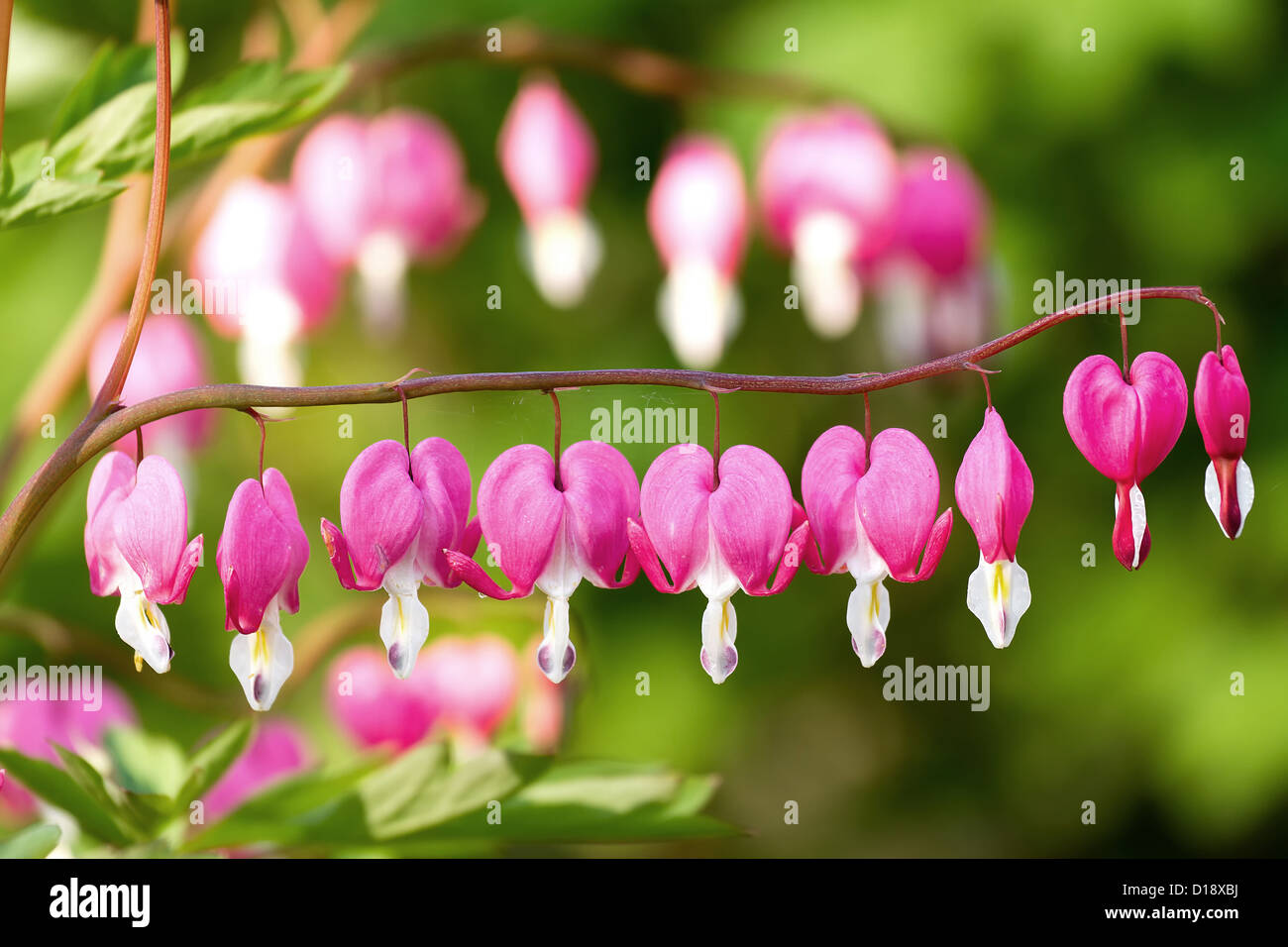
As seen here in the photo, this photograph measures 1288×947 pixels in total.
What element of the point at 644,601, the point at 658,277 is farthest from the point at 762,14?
the point at 644,601

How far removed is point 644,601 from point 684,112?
2.89 feet

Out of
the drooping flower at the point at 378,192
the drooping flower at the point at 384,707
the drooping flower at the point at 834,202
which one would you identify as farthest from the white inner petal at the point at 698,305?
the drooping flower at the point at 384,707

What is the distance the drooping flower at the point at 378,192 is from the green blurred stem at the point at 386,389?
1045 mm

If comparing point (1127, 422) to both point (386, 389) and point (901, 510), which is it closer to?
point (901, 510)

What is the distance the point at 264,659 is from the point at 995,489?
0.40 m

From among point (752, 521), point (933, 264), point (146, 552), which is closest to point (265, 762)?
point (146, 552)

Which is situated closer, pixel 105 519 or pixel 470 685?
pixel 105 519

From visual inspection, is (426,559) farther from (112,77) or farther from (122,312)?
(122,312)

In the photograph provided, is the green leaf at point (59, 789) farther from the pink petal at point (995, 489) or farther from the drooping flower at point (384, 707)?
the drooping flower at point (384, 707)

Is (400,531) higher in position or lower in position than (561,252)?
lower

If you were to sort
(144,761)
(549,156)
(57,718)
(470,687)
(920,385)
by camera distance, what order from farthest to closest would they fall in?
(920,385)
(549,156)
(470,687)
(57,718)
(144,761)

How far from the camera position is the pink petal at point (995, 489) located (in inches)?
26.8

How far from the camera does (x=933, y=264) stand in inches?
66.6
